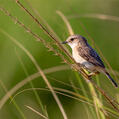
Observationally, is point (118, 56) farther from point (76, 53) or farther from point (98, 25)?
point (76, 53)

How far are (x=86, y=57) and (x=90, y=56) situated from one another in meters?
0.05

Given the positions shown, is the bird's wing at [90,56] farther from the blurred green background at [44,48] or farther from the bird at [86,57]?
the blurred green background at [44,48]

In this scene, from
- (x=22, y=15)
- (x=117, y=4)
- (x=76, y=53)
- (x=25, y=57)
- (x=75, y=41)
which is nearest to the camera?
(x=76, y=53)

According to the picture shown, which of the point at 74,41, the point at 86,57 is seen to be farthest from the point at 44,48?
the point at 86,57

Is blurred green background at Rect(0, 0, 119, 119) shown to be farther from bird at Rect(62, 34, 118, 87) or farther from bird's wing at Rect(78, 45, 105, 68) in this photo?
bird's wing at Rect(78, 45, 105, 68)

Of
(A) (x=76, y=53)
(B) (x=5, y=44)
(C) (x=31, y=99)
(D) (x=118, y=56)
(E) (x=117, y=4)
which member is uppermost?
(E) (x=117, y=4)

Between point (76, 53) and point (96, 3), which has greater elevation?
point (96, 3)

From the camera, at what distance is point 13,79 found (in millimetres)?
7820

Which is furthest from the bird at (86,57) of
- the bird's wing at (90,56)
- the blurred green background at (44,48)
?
the blurred green background at (44,48)

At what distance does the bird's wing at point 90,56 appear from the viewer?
490 cm

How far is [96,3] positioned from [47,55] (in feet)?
7.22

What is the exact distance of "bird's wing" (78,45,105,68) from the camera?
490 centimetres

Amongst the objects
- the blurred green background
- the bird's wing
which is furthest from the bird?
the blurred green background

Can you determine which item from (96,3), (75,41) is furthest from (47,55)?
(75,41)
